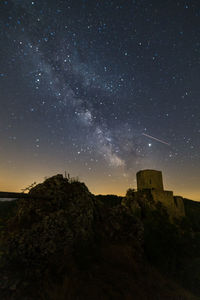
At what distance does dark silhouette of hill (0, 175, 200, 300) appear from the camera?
6.13m

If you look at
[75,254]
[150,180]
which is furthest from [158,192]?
[75,254]

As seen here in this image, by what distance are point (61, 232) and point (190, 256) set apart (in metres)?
16.4

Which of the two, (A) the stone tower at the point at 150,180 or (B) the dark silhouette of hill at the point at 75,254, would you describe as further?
(A) the stone tower at the point at 150,180

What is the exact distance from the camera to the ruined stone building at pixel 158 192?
1038 inches

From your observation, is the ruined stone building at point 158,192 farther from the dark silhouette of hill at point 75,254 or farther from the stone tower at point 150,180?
the dark silhouette of hill at point 75,254

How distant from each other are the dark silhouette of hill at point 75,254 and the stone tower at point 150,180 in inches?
747

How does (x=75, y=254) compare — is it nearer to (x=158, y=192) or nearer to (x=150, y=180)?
(x=158, y=192)

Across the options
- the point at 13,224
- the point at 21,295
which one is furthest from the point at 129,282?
the point at 13,224

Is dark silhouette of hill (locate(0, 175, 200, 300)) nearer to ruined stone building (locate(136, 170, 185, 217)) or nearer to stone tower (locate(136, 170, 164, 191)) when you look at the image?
ruined stone building (locate(136, 170, 185, 217))

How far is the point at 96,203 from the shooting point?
38.1 feet

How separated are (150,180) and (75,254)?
1042 inches

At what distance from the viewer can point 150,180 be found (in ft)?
102

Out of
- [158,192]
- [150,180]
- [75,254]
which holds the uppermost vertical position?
[150,180]

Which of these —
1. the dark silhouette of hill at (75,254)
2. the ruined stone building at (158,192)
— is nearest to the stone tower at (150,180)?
the ruined stone building at (158,192)
